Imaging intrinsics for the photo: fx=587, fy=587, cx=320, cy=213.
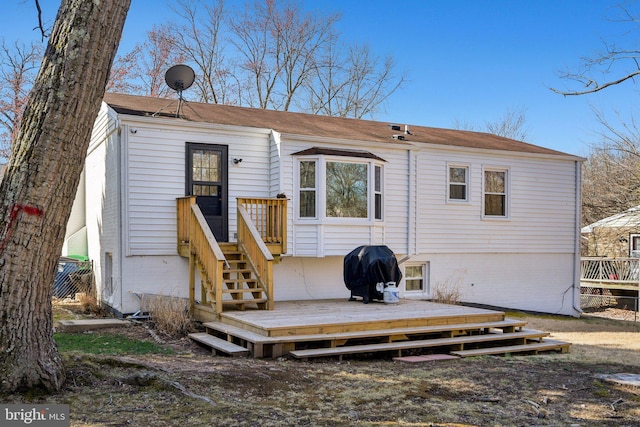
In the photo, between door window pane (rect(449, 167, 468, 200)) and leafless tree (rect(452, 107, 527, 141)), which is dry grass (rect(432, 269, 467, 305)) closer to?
door window pane (rect(449, 167, 468, 200))

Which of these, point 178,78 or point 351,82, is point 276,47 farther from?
point 178,78

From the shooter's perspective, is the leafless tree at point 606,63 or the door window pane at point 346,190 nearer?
the leafless tree at point 606,63

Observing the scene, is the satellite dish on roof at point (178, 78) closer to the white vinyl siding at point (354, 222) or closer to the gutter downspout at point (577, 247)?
the white vinyl siding at point (354, 222)

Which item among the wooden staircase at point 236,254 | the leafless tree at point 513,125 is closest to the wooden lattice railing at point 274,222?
the wooden staircase at point 236,254

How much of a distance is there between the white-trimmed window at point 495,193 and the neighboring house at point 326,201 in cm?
4

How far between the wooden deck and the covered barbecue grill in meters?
0.98

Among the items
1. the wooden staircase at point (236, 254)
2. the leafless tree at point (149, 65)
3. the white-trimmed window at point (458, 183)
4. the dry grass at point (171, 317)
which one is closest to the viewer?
the dry grass at point (171, 317)

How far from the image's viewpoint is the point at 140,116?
1141 cm

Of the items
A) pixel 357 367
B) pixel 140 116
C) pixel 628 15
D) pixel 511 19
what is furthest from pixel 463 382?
pixel 511 19

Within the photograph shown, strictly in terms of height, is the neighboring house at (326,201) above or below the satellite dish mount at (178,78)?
below

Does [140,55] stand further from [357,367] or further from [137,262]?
[357,367]

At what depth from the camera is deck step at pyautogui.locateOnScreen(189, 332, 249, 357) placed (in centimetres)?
794

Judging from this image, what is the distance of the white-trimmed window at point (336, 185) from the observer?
490 inches

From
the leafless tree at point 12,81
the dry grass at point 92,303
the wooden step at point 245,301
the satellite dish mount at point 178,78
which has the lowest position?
the dry grass at point 92,303
